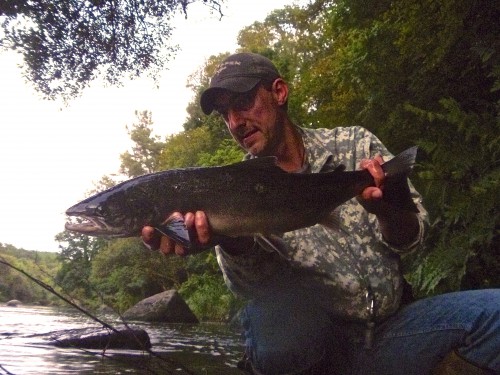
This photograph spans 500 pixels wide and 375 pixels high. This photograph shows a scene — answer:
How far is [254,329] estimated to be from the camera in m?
3.16

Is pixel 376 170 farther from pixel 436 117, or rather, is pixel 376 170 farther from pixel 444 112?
pixel 444 112

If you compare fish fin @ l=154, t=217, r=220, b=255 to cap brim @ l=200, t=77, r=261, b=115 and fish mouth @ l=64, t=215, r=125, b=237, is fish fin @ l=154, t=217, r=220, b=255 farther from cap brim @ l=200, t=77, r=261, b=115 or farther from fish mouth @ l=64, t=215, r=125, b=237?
cap brim @ l=200, t=77, r=261, b=115

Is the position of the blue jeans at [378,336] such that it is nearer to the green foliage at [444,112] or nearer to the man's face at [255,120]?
the man's face at [255,120]

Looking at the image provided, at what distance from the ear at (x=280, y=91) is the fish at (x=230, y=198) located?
829mm

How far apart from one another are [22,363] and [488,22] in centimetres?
616

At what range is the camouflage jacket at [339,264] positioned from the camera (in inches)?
120

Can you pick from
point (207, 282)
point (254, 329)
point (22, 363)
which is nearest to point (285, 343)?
point (254, 329)

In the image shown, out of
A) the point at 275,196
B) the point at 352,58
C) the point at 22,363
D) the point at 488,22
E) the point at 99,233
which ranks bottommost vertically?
the point at 22,363

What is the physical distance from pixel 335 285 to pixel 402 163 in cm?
78

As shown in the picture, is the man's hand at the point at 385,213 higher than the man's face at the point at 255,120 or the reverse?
the reverse

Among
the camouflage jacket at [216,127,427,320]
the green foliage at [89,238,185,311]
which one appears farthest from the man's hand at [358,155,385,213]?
the green foliage at [89,238,185,311]

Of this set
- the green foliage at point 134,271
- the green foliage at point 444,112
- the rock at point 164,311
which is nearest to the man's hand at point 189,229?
the green foliage at point 444,112

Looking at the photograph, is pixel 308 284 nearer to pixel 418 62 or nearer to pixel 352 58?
pixel 418 62

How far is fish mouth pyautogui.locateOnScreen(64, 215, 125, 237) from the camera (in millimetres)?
2736
